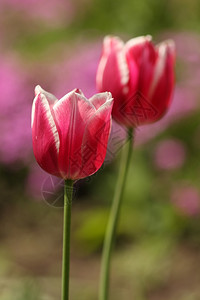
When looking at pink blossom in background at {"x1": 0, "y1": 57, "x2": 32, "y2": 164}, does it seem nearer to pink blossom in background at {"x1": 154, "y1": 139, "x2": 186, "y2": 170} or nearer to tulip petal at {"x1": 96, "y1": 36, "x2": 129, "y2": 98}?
pink blossom in background at {"x1": 154, "y1": 139, "x2": 186, "y2": 170}

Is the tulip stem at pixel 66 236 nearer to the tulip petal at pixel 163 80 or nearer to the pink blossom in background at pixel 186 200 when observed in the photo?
the tulip petal at pixel 163 80

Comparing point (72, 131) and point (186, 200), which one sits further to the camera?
point (186, 200)

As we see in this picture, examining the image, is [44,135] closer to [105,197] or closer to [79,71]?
[105,197]

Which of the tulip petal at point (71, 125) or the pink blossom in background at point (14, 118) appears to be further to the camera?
the pink blossom in background at point (14, 118)

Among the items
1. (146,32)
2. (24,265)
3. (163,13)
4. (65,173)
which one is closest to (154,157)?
(24,265)

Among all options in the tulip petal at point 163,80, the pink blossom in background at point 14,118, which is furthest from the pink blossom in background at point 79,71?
the tulip petal at point 163,80

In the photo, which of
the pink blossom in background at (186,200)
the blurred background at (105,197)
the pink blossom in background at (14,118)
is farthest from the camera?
the pink blossom in background at (14,118)

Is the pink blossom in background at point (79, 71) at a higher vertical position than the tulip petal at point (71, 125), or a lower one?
higher

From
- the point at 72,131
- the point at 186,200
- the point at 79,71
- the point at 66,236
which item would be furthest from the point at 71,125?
the point at 79,71
